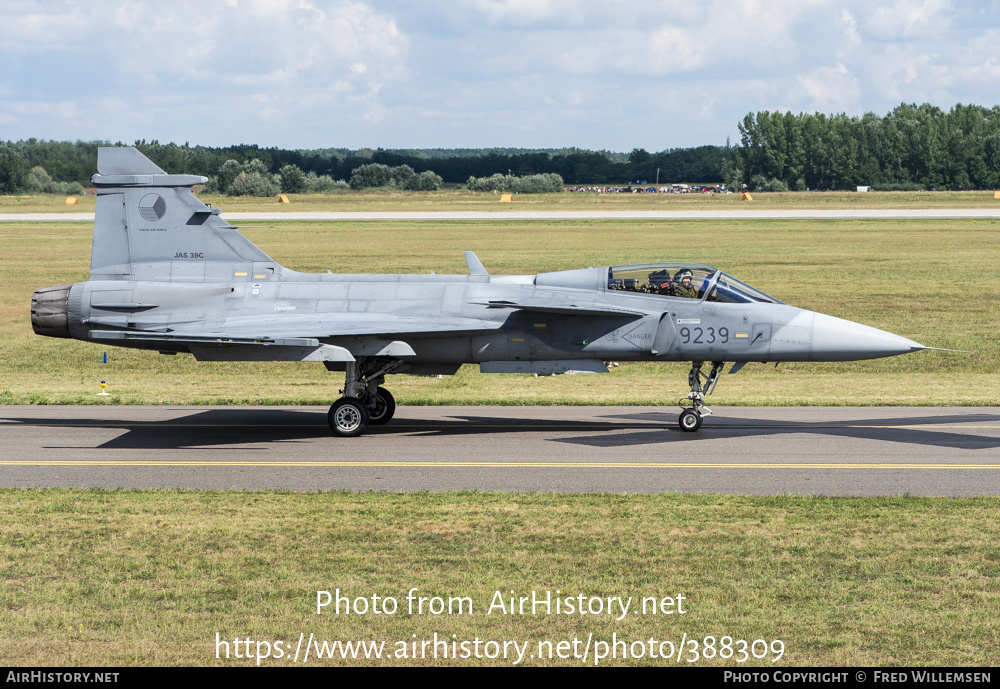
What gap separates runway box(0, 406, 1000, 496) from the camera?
566 inches

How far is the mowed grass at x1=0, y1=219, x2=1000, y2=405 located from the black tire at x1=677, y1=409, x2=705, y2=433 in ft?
10.9

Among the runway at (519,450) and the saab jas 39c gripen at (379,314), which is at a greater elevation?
the saab jas 39c gripen at (379,314)

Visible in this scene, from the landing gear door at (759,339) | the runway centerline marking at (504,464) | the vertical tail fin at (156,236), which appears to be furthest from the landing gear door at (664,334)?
the vertical tail fin at (156,236)

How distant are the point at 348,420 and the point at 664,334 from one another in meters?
5.31

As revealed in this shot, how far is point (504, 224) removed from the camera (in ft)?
252

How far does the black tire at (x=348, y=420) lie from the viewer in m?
17.9

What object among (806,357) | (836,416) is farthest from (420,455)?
(836,416)

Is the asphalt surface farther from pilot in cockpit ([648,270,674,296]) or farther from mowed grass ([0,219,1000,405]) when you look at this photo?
pilot in cockpit ([648,270,674,296])

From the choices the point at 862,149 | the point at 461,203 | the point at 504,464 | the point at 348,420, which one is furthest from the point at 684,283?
the point at 862,149

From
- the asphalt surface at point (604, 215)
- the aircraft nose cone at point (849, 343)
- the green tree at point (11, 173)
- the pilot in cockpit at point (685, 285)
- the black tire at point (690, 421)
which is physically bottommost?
the black tire at point (690, 421)

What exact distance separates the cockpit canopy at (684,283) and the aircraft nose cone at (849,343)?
2.88 feet

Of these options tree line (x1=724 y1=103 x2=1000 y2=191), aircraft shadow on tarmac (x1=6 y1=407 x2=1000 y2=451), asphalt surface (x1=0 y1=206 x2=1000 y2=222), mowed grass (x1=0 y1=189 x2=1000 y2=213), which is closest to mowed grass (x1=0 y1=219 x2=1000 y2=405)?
aircraft shadow on tarmac (x1=6 y1=407 x2=1000 y2=451)

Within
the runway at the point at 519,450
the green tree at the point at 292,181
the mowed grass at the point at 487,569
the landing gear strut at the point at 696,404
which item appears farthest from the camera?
the green tree at the point at 292,181

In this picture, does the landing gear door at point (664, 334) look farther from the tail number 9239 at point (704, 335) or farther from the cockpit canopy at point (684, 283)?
the cockpit canopy at point (684, 283)
